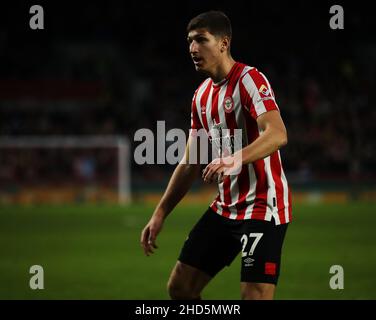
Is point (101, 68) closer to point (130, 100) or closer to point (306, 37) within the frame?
point (130, 100)

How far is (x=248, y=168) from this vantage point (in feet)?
14.5

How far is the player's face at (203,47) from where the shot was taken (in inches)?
170

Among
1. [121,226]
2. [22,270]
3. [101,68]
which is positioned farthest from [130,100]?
[22,270]

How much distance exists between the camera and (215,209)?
465 centimetres

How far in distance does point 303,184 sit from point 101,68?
887 centimetres

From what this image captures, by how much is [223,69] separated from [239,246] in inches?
41.4

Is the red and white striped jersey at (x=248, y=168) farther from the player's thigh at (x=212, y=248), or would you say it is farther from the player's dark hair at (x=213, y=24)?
the player's dark hair at (x=213, y=24)

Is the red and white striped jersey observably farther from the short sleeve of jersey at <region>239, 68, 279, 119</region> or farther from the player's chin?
the player's chin

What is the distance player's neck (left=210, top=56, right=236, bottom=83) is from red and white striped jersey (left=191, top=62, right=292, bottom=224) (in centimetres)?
2

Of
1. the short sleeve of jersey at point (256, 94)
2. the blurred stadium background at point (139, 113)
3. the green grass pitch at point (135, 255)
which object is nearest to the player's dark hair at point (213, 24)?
the short sleeve of jersey at point (256, 94)

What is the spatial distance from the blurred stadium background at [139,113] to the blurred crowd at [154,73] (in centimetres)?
4

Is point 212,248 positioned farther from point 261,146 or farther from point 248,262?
point 261,146

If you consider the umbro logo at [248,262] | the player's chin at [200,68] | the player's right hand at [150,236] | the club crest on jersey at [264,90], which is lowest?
the umbro logo at [248,262]

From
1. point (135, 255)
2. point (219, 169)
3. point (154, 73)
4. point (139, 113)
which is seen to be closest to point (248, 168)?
point (219, 169)
